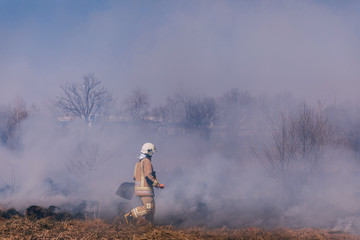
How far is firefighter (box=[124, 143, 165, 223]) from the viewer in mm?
7086

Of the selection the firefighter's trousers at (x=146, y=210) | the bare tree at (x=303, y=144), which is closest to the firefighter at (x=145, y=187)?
the firefighter's trousers at (x=146, y=210)

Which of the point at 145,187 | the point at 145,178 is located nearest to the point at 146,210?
the point at 145,187

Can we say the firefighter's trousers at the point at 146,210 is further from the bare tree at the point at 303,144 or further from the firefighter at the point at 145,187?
the bare tree at the point at 303,144

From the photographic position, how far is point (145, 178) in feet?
23.7

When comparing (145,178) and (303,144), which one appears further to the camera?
(303,144)

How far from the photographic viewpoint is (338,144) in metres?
11.7

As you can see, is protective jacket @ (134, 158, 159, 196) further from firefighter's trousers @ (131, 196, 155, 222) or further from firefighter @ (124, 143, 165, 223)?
firefighter's trousers @ (131, 196, 155, 222)

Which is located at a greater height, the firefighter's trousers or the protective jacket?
the protective jacket

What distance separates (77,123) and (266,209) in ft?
34.4

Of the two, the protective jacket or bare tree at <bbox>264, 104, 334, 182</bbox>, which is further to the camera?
bare tree at <bbox>264, 104, 334, 182</bbox>

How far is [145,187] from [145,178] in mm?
202

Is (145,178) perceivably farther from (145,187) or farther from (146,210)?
(146,210)

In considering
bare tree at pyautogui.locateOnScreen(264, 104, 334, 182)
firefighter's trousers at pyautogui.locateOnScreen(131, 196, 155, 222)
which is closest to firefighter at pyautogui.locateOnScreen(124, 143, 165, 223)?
firefighter's trousers at pyautogui.locateOnScreen(131, 196, 155, 222)

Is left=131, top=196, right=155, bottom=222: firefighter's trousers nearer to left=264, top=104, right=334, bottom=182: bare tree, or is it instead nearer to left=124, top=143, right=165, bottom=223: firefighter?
A: left=124, top=143, right=165, bottom=223: firefighter
